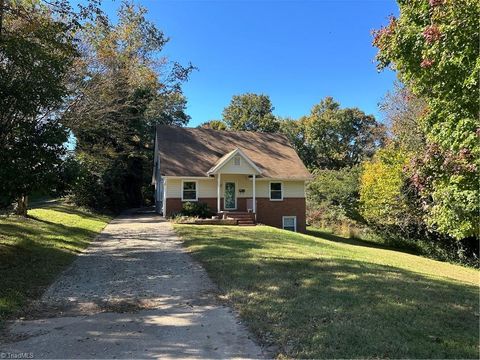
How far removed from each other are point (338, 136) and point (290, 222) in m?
28.6

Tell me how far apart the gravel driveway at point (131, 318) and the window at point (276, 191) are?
17.6 metres

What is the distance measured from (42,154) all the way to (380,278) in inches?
324

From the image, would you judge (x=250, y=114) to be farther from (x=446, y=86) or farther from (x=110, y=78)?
(x=446, y=86)

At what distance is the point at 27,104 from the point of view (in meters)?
10.4

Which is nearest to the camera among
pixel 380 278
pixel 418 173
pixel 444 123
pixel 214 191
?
pixel 444 123

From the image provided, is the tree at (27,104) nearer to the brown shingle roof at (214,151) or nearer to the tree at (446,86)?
the tree at (446,86)

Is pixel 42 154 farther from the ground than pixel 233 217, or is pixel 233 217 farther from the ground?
pixel 42 154

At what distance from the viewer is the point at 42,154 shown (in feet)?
33.2

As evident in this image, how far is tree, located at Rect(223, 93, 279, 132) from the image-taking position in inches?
2119

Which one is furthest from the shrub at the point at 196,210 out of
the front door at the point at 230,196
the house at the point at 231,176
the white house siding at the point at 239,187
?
the front door at the point at 230,196

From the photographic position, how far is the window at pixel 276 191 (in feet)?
91.5

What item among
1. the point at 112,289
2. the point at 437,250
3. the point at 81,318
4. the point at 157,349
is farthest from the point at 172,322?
the point at 437,250

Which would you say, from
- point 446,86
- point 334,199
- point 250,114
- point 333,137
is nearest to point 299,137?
point 333,137

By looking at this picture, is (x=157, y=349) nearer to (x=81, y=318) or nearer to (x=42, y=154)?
(x=81, y=318)
